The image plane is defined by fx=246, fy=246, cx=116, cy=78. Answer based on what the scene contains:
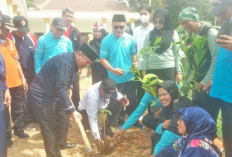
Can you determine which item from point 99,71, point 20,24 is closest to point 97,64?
point 99,71

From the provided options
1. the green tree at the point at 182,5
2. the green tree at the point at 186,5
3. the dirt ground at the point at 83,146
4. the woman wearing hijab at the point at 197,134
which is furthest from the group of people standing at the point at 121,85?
the green tree at the point at 182,5

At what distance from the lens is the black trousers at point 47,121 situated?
8.97ft

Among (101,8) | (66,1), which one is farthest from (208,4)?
(66,1)

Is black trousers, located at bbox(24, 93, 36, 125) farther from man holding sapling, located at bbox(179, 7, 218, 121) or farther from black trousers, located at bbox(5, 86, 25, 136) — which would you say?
man holding sapling, located at bbox(179, 7, 218, 121)

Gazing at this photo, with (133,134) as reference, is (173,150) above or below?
above

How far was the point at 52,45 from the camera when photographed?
3631 mm

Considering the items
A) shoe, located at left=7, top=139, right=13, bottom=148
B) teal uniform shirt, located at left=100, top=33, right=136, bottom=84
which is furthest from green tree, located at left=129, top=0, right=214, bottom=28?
shoe, located at left=7, top=139, right=13, bottom=148

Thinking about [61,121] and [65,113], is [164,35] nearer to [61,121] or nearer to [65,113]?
[65,113]

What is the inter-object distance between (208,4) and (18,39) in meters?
23.7

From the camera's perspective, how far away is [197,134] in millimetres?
1901

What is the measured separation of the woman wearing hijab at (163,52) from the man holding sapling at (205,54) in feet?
2.58

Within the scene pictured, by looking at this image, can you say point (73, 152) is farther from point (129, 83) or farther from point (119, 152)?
point (129, 83)

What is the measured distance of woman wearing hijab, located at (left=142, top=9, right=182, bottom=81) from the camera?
354 centimetres

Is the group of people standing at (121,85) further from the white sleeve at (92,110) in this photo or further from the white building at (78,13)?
the white building at (78,13)
